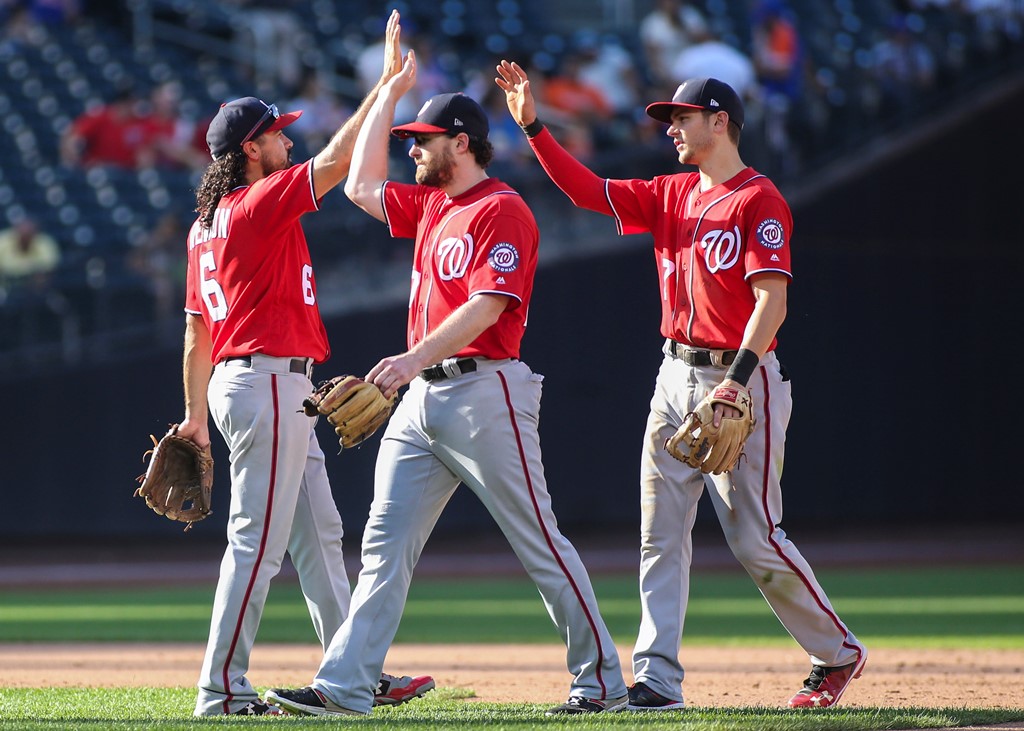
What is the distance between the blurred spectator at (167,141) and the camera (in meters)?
12.7

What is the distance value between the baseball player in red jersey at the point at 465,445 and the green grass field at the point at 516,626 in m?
0.21

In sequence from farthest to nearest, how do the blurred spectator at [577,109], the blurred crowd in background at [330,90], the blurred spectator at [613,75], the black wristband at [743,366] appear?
the blurred spectator at [613,75] → the blurred spectator at [577,109] → the blurred crowd in background at [330,90] → the black wristband at [743,366]

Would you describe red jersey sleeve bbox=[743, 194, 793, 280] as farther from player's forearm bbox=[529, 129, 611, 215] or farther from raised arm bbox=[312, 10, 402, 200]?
raised arm bbox=[312, 10, 402, 200]

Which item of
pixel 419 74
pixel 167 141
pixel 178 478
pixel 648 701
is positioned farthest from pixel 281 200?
pixel 167 141

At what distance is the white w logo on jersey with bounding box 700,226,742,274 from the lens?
469cm

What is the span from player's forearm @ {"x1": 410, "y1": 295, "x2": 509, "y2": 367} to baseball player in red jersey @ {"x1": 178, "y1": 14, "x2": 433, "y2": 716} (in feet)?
1.92

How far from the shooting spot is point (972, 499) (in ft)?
44.2

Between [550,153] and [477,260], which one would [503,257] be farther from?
[550,153]

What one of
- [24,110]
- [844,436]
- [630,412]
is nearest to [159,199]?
[24,110]

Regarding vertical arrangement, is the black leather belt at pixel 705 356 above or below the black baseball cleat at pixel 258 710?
above

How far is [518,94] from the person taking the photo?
4.96 meters

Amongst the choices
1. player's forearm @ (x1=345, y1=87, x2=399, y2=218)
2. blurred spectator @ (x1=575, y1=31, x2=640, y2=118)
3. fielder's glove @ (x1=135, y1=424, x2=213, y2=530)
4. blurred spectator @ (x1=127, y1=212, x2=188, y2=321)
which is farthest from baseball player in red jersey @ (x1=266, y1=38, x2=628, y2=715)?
blurred spectator @ (x1=575, y1=31, x2=640, y2=118)

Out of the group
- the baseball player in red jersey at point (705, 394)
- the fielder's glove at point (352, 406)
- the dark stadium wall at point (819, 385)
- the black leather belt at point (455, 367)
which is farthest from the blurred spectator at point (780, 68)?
the fielder's glove at point (352, 406)

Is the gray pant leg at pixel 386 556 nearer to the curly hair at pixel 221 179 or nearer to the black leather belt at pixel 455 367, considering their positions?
the black leather belt at pixel 455 367
